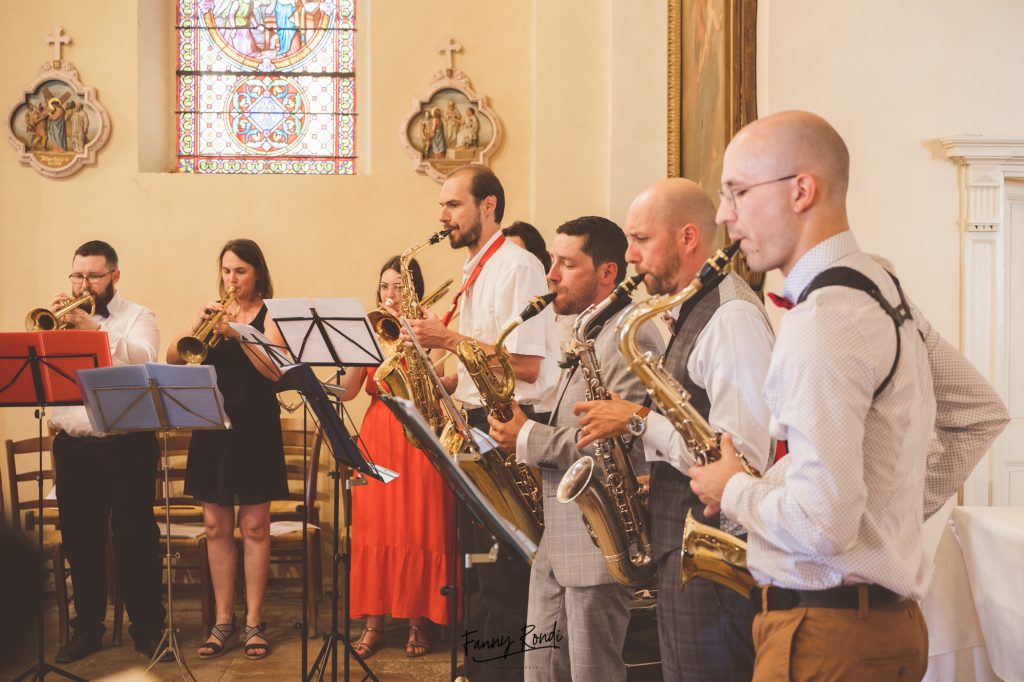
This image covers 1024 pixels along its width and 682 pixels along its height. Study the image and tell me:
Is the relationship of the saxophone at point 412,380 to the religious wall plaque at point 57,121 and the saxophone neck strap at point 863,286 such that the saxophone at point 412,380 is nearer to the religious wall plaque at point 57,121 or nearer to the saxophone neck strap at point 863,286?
the saxophone neck strap at point 863,286

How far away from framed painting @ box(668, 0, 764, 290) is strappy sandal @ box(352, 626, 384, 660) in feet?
9.18

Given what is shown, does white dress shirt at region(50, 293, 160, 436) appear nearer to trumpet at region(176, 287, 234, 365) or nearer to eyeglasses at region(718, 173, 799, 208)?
trumpet at region(176, 287, 234, 365)

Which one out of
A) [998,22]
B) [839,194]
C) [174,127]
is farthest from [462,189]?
[174,127]

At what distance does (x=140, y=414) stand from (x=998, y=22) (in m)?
4.85

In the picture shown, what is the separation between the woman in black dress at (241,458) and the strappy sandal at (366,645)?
1.65 ft

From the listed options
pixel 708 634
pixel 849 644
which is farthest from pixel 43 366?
pixel 849 644

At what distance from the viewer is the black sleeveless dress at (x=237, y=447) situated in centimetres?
511

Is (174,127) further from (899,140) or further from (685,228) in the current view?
(685,228)

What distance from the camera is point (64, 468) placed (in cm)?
526

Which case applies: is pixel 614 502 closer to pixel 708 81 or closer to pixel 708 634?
pixel 708 634

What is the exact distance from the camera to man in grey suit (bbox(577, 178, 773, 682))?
2.42 m

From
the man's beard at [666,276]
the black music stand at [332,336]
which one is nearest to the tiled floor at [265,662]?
the black music stand at [332,336]

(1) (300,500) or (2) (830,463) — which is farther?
(1) (300,500)

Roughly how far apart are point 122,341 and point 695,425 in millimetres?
3897
